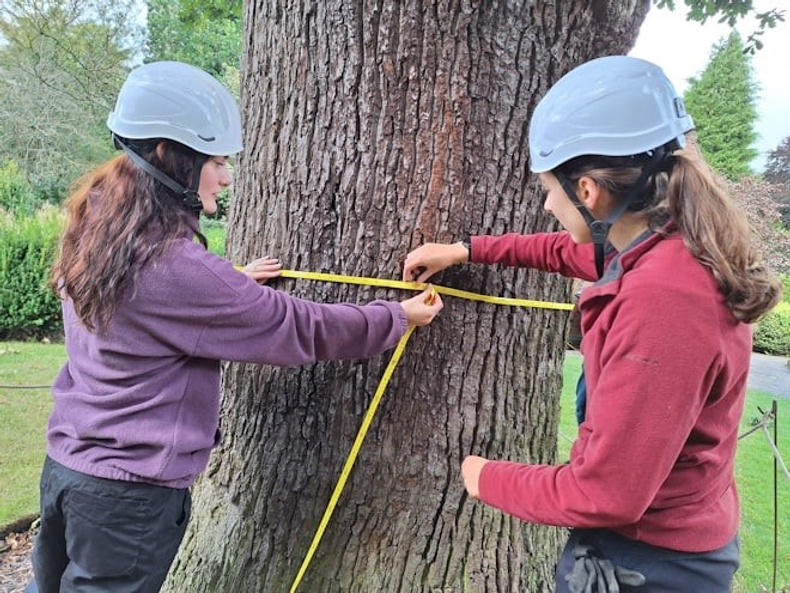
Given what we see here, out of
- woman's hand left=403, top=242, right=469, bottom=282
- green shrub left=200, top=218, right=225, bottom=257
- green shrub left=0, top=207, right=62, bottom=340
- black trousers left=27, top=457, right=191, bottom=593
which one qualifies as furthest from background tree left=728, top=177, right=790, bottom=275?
black trousers left=27, top=457, right=191, bottom=593

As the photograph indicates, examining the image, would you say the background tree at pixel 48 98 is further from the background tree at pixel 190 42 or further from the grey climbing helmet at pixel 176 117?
the grey climbing helmet at pixel 176 117

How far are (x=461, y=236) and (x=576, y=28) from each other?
2.38ft

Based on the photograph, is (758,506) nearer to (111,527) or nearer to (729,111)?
(111,527)

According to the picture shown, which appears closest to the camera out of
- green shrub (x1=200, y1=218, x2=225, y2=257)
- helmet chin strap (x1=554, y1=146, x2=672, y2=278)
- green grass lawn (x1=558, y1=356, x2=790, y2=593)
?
helmet chin strap (x1=554, y1=146, x2=672, y2=278)

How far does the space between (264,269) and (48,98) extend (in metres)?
18.3

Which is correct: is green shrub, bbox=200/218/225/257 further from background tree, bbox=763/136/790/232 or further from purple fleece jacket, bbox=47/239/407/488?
background tree, bbox=763/136/790/232

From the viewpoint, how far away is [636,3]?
1.99 m

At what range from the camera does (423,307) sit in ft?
6.02

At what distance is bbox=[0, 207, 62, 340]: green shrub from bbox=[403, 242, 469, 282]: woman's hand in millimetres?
7841

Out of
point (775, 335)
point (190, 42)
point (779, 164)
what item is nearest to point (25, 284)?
point (775, 335)

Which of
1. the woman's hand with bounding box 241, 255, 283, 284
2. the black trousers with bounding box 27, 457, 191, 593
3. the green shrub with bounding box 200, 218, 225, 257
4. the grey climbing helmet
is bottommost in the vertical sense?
the black trousers with bounding box 27, 457, 191, 593

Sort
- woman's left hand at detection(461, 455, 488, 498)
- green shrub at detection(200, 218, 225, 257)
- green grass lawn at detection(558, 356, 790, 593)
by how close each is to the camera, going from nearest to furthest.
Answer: woman's left hand at detection(461, 455, 488, 498) → green grass lawn at detection(558, 356, 790, 593) → green shrub at detection(200, 218, 225, 257)

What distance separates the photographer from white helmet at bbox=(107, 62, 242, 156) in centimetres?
168

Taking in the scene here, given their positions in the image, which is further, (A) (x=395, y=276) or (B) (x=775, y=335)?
(B) (x=775, y=335)
